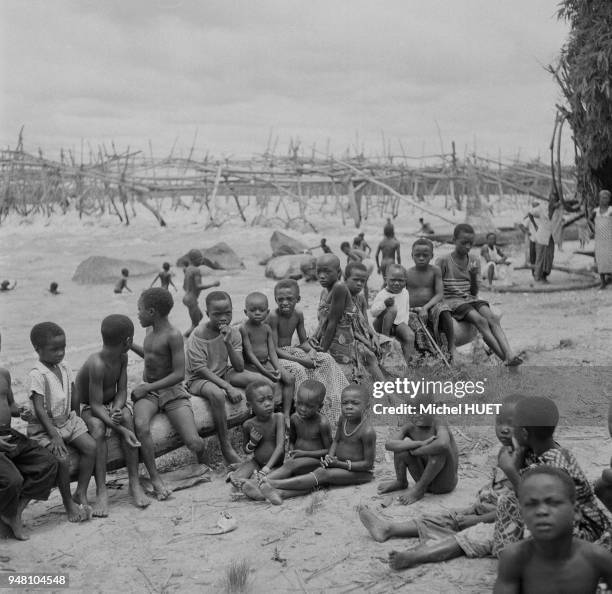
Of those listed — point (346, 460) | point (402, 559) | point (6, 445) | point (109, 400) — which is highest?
point (109, 400)

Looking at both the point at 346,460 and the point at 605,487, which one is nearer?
the point at 605,487

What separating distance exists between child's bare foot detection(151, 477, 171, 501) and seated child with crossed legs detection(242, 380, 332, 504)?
481mm

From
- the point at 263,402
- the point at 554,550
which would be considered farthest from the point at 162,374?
the point at 554,550

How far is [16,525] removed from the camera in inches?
159

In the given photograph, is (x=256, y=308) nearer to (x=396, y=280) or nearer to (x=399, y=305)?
(x=396, y=280)

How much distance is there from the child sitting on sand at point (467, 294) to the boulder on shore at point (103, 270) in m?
10.0

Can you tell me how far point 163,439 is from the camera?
4.84 meters

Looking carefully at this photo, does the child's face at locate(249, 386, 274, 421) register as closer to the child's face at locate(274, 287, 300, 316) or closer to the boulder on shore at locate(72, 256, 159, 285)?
the child's face at locate(274, 287, 300, 316)

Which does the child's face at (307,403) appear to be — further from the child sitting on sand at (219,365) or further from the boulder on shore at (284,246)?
the boulder on shore at (284,246)

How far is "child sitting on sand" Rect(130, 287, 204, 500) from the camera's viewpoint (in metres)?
4.74

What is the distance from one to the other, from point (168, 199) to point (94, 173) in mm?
13718

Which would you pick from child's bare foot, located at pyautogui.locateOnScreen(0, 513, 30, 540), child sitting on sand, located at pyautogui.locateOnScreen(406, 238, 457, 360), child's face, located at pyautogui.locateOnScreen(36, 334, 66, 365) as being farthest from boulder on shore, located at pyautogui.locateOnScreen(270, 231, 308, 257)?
child's bare foot, located at pyautogui.locateOnScreen(0, 513, 30, 540)

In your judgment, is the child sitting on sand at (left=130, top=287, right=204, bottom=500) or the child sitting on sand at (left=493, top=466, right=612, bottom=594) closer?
the child sitting on sand at (left=493, top=466, right=612, bottom=594)

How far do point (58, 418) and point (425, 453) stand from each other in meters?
2.01
